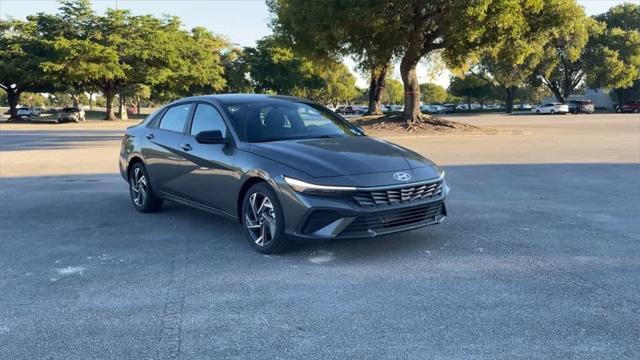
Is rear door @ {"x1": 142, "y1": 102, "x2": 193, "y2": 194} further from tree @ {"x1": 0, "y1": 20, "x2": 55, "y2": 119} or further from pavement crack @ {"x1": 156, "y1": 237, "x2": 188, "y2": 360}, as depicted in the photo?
tree @ {"x1": 0, "y1": 20, "x2": 55, "y2": 119}

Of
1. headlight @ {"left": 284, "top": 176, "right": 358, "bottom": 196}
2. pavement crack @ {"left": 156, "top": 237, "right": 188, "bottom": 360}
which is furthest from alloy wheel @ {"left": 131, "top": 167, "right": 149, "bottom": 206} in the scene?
headlight @ {"left": 284, "top": 176, "right": 358, "bottom": 196}

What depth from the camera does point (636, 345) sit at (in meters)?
3.39

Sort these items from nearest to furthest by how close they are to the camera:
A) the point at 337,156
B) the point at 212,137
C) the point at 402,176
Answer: the point at 402,176, the point at 337,156, the point at 212,137

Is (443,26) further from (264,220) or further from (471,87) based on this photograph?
(471,87)

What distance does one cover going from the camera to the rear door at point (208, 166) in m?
5.82

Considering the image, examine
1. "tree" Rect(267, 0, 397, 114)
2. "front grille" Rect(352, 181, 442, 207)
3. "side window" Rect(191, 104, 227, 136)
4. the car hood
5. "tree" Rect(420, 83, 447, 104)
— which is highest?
"tree" Rect(420, 83, 447, 104)

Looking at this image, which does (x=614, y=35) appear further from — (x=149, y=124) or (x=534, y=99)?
(x=149, y=124)

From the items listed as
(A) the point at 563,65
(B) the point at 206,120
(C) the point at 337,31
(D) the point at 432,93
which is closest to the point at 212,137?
(B) the point at 206,120

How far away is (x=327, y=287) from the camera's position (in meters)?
4.50

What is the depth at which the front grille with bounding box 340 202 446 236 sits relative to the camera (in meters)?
4.96

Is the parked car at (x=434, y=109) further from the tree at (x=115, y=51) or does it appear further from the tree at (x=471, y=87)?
the tree at (x=115, y=51)

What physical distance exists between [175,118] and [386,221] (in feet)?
10.9

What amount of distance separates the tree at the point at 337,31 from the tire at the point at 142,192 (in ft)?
51.4

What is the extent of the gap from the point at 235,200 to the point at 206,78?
178 feet
